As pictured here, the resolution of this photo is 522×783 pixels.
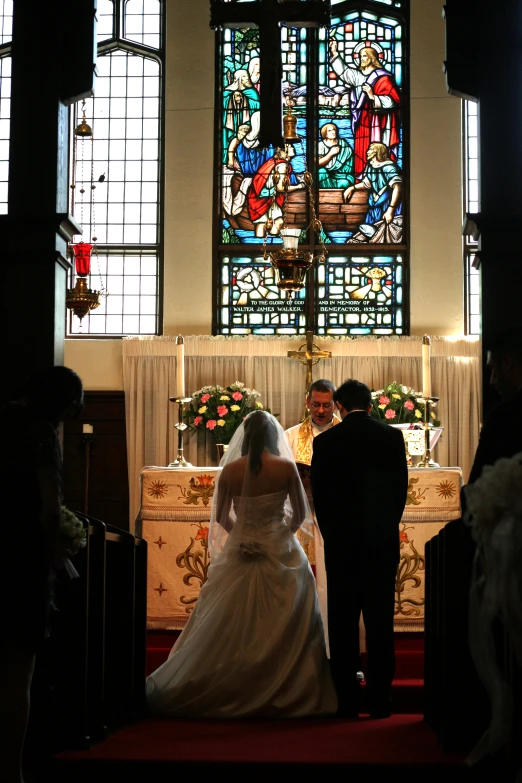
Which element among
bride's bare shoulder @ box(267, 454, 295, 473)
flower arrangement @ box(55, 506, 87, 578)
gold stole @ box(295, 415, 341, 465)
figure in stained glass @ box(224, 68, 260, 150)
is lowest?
flower arrangement @ box(55, 506, 87, 578)

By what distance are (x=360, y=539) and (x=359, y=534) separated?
3 centimetres

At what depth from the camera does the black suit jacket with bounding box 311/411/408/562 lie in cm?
567

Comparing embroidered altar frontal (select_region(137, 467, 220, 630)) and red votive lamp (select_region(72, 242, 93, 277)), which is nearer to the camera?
embroidered altar frontal (select_region(137, 467, 220, 630))

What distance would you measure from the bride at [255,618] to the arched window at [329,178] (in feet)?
17.9

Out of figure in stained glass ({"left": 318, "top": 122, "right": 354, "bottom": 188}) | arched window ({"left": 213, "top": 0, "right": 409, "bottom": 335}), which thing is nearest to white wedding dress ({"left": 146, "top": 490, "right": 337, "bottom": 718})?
arched window ({"left": 213, "top": 0, "right": 409, "bottom": 335})

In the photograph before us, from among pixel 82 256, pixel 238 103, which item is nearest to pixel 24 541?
pixel 82 256

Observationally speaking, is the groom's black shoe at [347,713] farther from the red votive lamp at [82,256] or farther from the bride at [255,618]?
the red votive lamp at [82,256]

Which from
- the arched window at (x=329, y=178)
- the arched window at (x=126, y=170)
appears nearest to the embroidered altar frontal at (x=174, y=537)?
the arched window at (x=329, y=178)

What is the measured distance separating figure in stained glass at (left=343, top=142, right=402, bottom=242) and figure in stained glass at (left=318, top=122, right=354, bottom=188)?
0.49ft

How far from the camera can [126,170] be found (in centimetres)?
1212

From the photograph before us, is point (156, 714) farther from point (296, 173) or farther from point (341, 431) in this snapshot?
point (296, 173)

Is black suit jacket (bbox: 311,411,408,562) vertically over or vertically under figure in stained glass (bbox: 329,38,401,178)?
under

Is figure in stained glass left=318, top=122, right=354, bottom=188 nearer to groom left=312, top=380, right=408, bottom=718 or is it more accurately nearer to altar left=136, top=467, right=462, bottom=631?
altar left=136, top=467, right=462, bottom=631

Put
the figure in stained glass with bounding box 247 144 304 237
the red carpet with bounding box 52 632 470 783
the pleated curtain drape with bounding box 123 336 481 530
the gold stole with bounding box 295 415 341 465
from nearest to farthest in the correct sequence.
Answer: the red carpet with bounding box 52 632 470 783 < the gold stole with bounding box 295 415 341 465 < the pleated curtain drape with bounding box 123 336 481 530 < the figure in stained glass with bounding box 247 144 304 237
